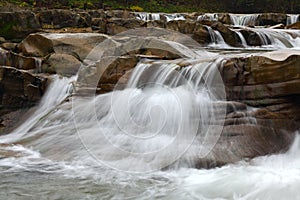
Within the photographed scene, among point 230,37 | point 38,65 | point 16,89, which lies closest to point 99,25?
point 230,37

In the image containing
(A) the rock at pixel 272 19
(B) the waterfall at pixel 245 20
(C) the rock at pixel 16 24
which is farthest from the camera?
(A) the rock at pixel 272 19

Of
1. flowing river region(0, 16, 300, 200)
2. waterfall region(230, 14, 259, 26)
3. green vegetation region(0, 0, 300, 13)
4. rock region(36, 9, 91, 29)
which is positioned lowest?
flowing river region(0, 16, 300, 200)

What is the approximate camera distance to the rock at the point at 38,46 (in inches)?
421

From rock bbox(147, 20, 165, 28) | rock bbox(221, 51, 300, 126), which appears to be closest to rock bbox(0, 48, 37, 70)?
rock bbox(221, 51, 300, 126)

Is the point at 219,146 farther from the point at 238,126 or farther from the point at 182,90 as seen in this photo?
the point at 182,90

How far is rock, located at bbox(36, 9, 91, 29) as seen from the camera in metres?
16.9

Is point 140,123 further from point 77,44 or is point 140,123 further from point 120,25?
point 120,25

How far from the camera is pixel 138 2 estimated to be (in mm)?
34062

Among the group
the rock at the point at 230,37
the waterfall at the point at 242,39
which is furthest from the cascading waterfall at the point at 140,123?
the waterfall at the point at 242,39

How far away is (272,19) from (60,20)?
464 inches

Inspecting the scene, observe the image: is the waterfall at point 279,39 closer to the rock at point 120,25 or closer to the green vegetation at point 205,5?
the rock at point 120,25

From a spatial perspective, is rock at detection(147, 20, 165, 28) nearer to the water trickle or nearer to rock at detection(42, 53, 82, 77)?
rock at detection(42, 53, 82, 77)

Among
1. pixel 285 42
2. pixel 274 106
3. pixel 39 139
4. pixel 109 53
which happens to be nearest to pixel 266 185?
pixel 274 106

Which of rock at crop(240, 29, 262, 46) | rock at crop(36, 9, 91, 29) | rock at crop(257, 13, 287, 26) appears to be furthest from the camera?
rock at crop(257, 13, 287, 26)
